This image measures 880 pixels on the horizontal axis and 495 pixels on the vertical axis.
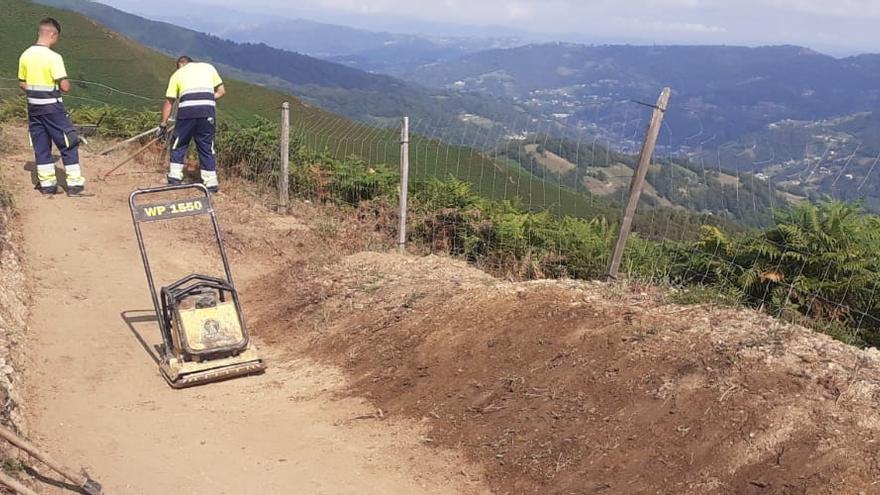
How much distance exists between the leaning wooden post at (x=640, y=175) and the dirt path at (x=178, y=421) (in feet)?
9.03

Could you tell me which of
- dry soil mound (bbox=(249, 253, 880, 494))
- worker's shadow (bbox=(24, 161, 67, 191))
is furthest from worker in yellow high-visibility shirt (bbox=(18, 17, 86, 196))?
dry soil mound (bbox=(249, 253, 880, 494))

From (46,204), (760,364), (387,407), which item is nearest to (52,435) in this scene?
(387,407)

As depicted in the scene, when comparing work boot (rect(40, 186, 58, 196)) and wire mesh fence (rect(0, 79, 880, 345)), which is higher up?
wire mesh fence (rect(0, 79, 880, 345))

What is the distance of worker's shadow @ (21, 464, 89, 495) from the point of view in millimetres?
4289

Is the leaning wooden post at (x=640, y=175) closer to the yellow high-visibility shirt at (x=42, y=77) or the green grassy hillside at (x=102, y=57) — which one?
the yellow high-visibility shirt at (x=42, y=77)

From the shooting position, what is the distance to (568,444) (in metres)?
4.66

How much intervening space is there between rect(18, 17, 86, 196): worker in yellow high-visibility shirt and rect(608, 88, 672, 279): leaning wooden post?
7.55 m

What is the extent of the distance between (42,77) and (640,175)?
803cm

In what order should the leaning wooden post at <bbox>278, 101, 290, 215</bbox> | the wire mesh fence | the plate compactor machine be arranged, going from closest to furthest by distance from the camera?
the plate compactor machine → the wire mesh fence → the leaning wooden post at <bbox>278, 101, 290, 215</bbox>

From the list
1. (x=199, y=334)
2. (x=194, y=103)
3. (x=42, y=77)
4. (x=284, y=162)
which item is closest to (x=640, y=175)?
(x=199, y=334)

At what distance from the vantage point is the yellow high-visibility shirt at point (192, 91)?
10281 millimetres

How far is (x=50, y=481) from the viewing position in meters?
4.33

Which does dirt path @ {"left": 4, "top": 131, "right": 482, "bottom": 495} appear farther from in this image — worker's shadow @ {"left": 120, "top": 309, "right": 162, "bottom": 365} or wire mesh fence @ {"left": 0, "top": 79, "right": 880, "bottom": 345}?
wire mesh fence @ {"left": 0, "top": 79, "right": 880, "bottom": 345}

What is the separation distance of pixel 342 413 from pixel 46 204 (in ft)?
22.6
